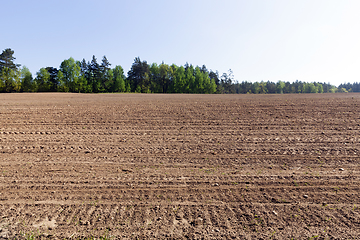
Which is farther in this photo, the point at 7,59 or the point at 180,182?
the point at 7,59

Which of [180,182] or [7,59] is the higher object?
[7,59]

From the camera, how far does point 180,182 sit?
5.47 meters

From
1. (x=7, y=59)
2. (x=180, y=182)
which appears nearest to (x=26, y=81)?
(x=7, y=59)

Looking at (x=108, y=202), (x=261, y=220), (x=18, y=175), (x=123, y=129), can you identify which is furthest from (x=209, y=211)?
(x=123, y=129)

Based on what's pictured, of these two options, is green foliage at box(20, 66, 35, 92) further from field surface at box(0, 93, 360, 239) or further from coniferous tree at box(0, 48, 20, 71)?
field surface at box(0, 93, 360, 239)

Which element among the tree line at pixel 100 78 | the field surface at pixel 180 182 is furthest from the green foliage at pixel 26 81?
the field surface at pixel 180 182

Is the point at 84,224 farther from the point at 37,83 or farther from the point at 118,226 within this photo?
the point at 37,83

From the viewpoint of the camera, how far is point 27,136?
9.33 meters

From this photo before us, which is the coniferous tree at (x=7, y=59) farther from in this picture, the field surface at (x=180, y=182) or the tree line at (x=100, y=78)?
the field surface at (x=180, y=182)

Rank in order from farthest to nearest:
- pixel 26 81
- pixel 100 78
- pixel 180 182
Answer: pixel 100 78 → pixel 26 81 → pixel 180 182

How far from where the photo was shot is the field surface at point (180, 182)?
3.90 metres

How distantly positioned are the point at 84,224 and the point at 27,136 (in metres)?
7.45

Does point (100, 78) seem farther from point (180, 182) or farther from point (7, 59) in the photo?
point (180, 182)

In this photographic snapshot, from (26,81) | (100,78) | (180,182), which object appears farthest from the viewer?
(100,78)
